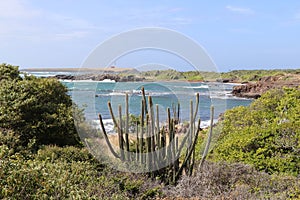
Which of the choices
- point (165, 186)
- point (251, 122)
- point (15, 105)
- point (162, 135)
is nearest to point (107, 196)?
point (165, 186)

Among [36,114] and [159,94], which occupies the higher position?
[159,94]

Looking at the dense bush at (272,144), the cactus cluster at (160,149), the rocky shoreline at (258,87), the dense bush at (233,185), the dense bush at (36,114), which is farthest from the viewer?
the rocky shoreline at (258,87)

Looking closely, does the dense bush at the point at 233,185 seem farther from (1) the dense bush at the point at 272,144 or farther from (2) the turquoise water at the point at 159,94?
(2) the turquoise water at the point at 159,94

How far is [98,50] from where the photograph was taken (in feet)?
21.1

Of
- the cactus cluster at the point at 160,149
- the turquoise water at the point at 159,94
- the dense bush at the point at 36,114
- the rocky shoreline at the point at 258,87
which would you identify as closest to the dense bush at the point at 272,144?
the turquoise water at the point at 159,94

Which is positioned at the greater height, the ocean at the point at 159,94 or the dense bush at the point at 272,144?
the ocean at the point at 159,94

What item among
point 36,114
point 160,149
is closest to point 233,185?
point 160,149

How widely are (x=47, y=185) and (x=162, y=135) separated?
3417 millimetres

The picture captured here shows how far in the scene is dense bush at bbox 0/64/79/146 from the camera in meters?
8.48

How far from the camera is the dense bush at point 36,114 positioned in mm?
8484

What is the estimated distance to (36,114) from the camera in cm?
895

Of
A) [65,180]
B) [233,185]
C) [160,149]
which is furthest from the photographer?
[160,149]

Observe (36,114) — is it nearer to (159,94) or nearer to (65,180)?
(159,94)

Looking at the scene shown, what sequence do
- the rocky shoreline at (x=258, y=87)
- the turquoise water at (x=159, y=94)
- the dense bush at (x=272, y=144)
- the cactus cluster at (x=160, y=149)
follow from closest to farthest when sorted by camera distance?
1. the cactus cluster at (x=160, y=149)
2. the turquoise water at (x=159, y=94)
3. the dense bush at (x=272, y=144)
4. the rocky shoreline at (x=258, y=87)
